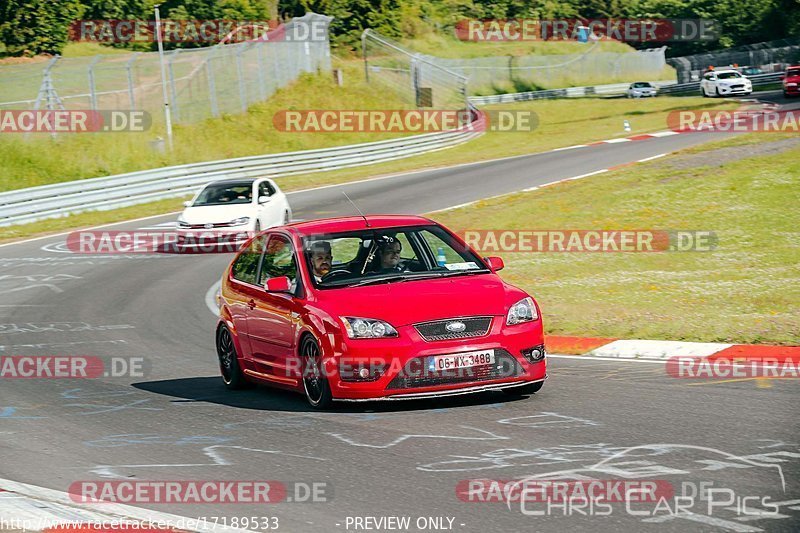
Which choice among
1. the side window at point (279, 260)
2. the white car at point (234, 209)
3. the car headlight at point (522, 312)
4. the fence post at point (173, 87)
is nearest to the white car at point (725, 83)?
the fence post at point (173, 87)

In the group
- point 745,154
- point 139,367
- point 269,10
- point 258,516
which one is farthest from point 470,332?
point 269,10

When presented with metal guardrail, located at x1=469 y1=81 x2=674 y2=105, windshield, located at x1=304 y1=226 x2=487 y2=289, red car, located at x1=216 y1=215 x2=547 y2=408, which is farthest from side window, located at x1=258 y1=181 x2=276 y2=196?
metal guardrail, located at x1=469 y1=81 x2=674 y2=105

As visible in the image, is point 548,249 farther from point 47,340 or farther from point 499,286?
point 499,286

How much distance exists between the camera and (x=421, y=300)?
905 cm

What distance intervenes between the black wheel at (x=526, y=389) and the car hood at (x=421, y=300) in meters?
0.71

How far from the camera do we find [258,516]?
20.3 ft

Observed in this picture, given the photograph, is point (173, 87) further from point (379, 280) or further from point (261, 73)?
point (379, 280)

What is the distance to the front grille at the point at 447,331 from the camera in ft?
28.9

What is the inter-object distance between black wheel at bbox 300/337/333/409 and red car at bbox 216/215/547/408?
0.04 feet

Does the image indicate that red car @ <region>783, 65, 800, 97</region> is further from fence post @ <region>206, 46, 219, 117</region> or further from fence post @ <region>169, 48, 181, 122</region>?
fence post @ <region>169, 48, 181, 122</region>

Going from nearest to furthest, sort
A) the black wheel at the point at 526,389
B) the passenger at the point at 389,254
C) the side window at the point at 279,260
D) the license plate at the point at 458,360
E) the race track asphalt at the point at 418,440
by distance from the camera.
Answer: the race track asphalt at the point at 418,440 < the license plate at the point at 458,360 < the black wheel at the point at 526,389 < the passenger at the point at 389,254 < the side window at the point at 279,260

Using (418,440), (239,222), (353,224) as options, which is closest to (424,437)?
(418,440)

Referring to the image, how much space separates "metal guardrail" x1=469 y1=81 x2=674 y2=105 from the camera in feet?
243

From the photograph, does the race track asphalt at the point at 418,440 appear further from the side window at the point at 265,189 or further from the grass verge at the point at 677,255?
the side window at the point at 265,189
